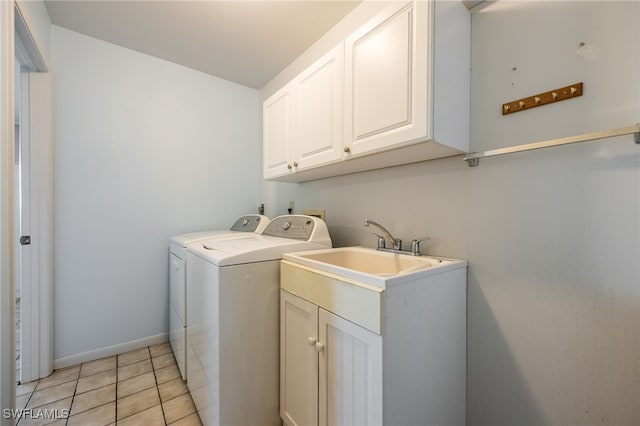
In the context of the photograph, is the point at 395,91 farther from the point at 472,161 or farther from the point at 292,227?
the point at 292,227

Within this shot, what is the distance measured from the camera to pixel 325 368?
3.51 feet

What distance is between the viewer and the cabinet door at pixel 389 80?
0.99 metres

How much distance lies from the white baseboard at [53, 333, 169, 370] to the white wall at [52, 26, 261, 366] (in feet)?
0.04

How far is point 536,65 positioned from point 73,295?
303 cm

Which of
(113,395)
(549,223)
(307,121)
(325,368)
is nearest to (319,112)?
(307,121)

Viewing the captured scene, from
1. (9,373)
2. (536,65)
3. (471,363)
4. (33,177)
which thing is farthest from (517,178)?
(33,177)

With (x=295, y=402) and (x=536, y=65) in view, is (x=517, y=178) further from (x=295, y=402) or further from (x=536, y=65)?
(x=295, y=402)

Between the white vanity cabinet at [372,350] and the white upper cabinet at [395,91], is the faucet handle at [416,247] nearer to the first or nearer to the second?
the white vanity cabinet at [372,350]

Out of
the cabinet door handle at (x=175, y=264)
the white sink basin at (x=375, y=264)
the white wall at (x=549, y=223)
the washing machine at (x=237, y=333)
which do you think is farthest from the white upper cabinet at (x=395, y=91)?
the cabinet door handle at (x=175, y=264)

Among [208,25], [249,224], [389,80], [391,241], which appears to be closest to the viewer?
[389,80]

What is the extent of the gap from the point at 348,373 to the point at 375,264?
0.61 metres

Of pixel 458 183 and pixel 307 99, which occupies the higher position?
pixel 307 99

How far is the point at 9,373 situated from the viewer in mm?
1167

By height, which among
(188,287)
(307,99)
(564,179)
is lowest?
(188,287)
